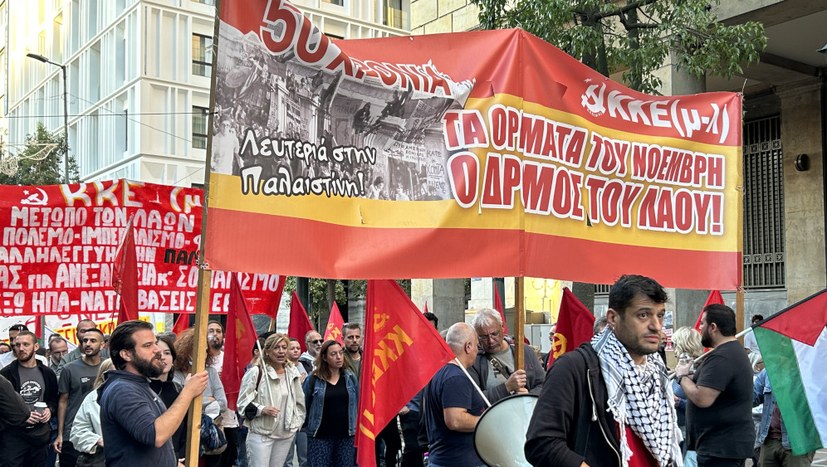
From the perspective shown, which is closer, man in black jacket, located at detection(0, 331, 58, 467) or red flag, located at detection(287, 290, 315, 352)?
man in black jacket, located at detection(0, 331, 58, 467)

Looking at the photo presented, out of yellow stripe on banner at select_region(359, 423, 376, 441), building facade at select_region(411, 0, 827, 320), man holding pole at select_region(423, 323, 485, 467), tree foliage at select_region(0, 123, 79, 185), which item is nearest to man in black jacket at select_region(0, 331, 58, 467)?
yellow stripe on banner at select_region(359, 423, 376, 441)

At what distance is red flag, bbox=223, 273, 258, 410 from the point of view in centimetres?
889

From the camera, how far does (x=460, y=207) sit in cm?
596

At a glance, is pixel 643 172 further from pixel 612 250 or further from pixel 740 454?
pixel 740 454

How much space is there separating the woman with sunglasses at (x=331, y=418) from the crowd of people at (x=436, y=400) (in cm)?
1

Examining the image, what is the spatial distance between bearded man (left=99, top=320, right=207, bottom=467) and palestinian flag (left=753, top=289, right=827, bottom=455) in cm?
423

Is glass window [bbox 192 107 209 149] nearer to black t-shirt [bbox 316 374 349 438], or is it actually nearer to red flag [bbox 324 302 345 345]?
red flag [bbox 324 302 345 345]

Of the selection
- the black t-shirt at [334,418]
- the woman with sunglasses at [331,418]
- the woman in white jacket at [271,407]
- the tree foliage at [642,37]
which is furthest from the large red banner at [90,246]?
the tree foliage at [642,37]

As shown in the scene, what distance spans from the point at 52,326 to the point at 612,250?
15.3m

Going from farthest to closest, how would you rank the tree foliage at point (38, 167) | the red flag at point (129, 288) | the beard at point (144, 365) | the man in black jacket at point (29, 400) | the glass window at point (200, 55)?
the glass window at point (200, 55) < the tree foliage at point (38, 167) < the man in black jacket at point (29, 400) < the red flag at point (129, 288) < the beard at point (144, 365)

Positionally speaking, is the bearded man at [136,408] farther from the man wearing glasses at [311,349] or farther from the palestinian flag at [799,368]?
the man wearing glasses at [311,349]

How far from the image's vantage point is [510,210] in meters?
6.18

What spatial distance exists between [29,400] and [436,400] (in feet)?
16.9

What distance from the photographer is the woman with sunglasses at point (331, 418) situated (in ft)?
30.7
